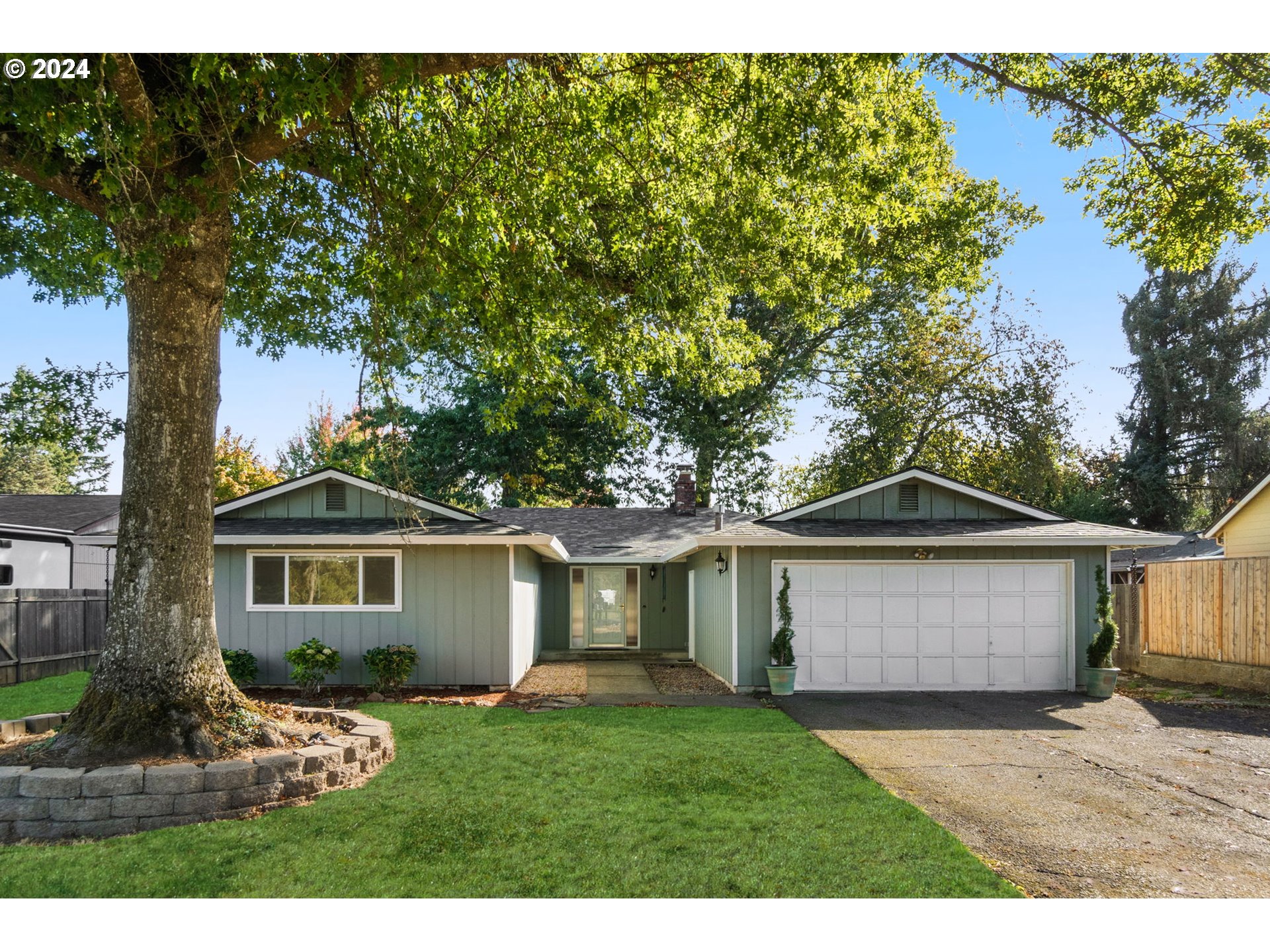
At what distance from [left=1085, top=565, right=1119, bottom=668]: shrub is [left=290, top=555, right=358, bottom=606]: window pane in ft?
34.8

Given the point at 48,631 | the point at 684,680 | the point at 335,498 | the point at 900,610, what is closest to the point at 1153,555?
the point at 900,610

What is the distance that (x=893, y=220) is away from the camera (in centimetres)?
1033

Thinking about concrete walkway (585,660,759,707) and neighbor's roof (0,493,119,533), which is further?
neighbor's roof (0,493,119,533)

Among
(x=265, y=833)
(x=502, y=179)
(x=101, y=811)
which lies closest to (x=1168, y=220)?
(x=502, y=179)

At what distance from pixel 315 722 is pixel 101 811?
214cm

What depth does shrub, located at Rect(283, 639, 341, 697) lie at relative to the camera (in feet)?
35.9

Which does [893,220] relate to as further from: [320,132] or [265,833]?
[265,833]

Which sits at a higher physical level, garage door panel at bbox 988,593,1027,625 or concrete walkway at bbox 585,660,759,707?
garage door panel at bbox 988,593,1027,625

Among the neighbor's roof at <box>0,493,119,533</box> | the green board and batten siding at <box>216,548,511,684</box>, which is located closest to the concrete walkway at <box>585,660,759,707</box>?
the green board and batten siding at <box>216,548,511,684</box>

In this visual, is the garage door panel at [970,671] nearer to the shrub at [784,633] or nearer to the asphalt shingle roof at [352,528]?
the shrub at [784,633]

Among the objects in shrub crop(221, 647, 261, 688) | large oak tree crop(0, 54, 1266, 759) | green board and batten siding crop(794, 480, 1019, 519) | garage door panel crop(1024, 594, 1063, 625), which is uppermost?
large oak tree crop(0, 54, 1266, 759)

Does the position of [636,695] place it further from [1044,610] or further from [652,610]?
[652,610]

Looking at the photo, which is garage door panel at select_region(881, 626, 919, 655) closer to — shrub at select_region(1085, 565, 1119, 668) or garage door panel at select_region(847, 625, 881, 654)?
garage door panel at select_region(847, 625, 881, 654)

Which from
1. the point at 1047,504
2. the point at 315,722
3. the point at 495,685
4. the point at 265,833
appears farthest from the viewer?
the point at 1047,504
